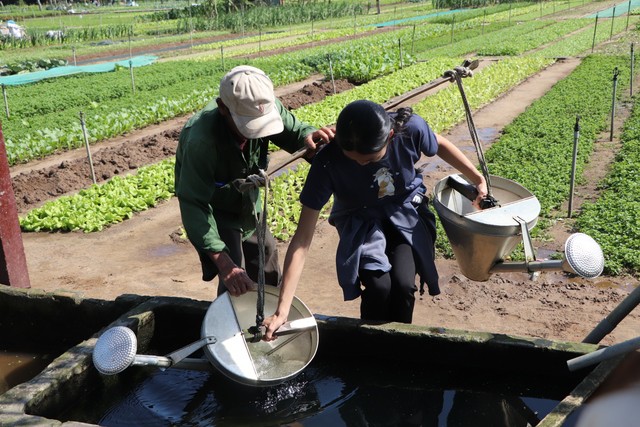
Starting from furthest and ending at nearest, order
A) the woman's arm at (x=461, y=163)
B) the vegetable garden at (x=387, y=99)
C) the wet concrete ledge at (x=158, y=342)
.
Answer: the vegetable garden at (x=387, y=99) → the woman's arm at (x=461, y=163) → the wet concrete ledge at (x=158, y=342)

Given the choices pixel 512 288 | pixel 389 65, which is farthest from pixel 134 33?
pixel 512 288

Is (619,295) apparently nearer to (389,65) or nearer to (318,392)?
(318,392)

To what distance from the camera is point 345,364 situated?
3.79m

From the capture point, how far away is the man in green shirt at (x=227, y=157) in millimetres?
3402

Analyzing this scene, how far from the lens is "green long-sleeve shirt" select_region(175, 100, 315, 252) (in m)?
3.50

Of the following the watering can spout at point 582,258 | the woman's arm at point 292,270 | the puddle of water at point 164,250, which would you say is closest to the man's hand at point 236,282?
the woman's arm at point 292,270

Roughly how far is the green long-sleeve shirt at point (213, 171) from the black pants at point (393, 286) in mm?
684

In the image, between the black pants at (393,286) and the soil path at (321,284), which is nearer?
the black pants at (393,286)

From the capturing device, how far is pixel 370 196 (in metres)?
3.57

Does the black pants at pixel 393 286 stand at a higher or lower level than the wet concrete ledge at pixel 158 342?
higher

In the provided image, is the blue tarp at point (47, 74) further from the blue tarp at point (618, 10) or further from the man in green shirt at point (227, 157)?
the blue tarp at point (618, 10)

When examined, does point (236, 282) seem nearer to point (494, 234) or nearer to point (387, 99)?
point (494, 234)

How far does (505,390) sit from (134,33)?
3673 centimetres

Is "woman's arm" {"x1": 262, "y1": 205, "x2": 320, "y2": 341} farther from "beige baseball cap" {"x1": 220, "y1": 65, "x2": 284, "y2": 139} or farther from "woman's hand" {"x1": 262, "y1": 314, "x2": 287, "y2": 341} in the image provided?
"beige baseball cap" {"x1": 220, "y1": 65, "x2": 284, "y2": 139}
